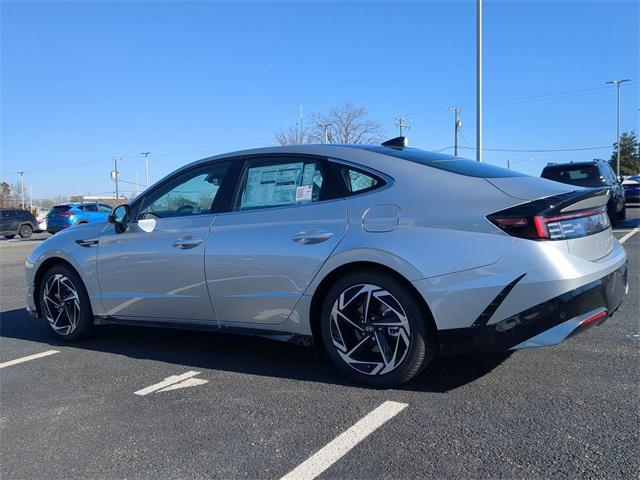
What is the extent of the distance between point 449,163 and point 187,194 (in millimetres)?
2040

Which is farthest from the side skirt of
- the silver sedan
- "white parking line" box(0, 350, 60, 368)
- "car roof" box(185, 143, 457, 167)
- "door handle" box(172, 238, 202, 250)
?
"car roof" box(185, 143, 457, 167)

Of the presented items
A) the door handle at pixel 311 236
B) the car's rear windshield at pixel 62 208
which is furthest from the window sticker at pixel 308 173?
the car's rear windshield at pixel 62 208

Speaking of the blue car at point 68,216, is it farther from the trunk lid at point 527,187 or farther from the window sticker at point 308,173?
the trunk lid at point 527,187

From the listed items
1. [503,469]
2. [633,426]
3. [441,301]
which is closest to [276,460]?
[503,469]

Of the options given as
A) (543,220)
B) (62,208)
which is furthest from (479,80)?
(62,208)

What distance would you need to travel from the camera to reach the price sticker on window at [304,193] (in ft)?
12.6

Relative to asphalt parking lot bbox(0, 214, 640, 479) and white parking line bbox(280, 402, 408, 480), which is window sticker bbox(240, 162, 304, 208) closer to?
asphalt parking lot bbox(0, 214, 640, 479)

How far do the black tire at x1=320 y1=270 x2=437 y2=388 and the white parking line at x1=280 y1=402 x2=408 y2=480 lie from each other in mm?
245

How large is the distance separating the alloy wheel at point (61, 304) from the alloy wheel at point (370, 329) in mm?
2660

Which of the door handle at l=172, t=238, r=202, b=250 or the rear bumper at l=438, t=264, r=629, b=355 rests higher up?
the door handle at l=172, t=238, r=202, b=250

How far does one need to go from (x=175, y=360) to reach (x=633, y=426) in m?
3.15

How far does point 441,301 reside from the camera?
3.22m

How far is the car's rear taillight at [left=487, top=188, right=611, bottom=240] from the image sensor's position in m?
3.10

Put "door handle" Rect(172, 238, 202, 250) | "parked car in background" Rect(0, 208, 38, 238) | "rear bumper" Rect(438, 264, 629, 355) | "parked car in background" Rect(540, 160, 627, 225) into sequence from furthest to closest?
"parked car in background" Rect(0, 208, 38, 238) → "parked car in background" Rect(540, 160, 627, 225) → "door handle" Rect(172, 238, 202, 250) → "rear bumper" Rect(438, 264, 629, 355)
